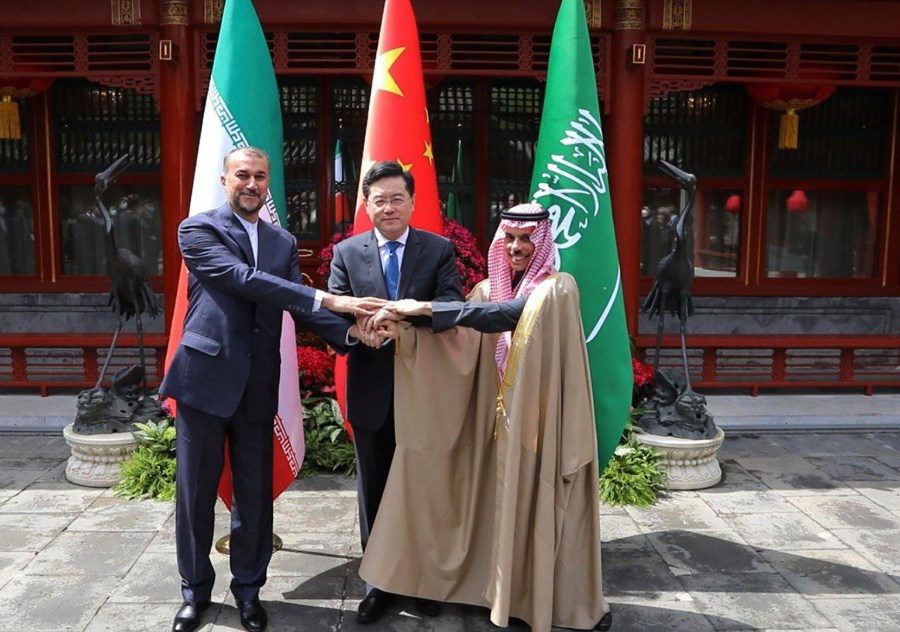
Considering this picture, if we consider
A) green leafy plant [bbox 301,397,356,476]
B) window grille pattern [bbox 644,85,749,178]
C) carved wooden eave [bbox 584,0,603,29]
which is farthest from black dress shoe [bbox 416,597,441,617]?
window grille pattern [bbox 644,85,749,178]

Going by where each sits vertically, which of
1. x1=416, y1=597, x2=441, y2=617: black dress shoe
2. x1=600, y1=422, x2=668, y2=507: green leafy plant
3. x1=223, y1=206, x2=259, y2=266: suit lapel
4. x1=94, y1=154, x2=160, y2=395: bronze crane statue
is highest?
x1=223, y1=206, x2=259, y2=266: suit lapel

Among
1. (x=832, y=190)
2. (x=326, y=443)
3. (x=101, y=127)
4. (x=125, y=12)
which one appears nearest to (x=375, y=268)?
(x=326, y=443)

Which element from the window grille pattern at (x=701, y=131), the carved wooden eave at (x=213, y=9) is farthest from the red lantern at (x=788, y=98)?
the carved wooden eave at (x=213, y=9)

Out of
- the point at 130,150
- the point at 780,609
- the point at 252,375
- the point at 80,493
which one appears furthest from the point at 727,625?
the point at 130,150

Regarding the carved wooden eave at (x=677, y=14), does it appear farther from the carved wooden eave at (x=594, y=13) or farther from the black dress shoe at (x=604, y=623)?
the black dress shoe at (x=604, y=623)

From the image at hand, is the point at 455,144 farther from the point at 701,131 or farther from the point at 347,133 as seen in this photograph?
the point at 701,131

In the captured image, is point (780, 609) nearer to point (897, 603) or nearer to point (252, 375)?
point (897, 603)

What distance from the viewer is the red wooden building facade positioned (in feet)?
22.4

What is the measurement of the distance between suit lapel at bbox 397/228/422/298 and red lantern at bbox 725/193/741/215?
6698 millimetres

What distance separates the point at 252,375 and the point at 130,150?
6.51 m

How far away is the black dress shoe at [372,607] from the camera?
359 centimetres

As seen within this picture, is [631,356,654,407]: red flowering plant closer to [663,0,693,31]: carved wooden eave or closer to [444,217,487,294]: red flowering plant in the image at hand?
[444,217,487,294]: red flowering plant

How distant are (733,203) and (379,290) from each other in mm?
6888

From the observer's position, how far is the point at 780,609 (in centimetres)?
375
